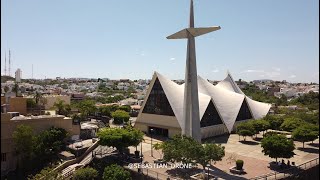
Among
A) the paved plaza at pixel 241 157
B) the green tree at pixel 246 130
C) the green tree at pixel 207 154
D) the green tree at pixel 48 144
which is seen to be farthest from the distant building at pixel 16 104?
the green tree at pixel 246 130

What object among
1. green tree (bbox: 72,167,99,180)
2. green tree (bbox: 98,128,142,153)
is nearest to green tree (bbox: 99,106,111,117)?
green tree (bbox: 98,128,142,153)

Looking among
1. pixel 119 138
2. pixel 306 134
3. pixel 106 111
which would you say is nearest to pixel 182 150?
pixel 119 138

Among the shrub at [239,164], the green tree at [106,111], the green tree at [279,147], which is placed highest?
the green tree at [106,111]

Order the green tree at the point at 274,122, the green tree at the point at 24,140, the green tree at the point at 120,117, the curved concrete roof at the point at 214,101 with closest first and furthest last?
the green tree at the point at 24,140, the curved concrete roof at the point at 214,101, the green tree at the point at 274,122, the green tree at the point at 120,117

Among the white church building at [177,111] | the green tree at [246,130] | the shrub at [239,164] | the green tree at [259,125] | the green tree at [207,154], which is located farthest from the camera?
the white church building at [177,111]

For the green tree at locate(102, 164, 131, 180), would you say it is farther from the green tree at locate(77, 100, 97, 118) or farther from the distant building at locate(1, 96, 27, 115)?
the green tree at locate(77, 100, 97, 118)

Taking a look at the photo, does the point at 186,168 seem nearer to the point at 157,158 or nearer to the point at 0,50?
the point at 157,158

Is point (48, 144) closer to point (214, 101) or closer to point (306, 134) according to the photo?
point (214, 101)

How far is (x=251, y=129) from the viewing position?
38562 millimetres

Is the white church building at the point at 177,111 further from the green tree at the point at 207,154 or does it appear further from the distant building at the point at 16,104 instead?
the distant building at the point at 16,104

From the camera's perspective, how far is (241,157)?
102 feet

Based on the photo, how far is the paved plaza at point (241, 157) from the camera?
2619 cm

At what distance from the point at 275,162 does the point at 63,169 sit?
65.1 feet

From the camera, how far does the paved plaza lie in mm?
26188
